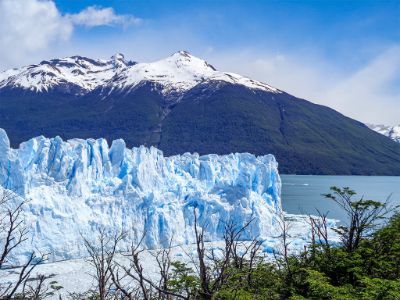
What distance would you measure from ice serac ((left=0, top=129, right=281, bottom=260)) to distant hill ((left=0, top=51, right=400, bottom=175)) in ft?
244

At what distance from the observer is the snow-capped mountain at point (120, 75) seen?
484 feet

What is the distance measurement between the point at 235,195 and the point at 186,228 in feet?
13.5

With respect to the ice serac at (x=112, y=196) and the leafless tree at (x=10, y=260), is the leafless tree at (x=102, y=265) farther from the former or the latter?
the ice serac at (x=112, y=196)

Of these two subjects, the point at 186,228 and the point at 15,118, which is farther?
the point at 15,118

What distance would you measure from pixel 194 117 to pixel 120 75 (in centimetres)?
4838

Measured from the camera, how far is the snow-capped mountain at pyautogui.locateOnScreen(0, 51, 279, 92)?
147375mm

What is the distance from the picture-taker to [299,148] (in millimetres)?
104938

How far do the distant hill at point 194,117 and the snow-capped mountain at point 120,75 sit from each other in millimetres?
389

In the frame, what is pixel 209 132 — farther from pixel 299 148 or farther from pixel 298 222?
pixel 298 222

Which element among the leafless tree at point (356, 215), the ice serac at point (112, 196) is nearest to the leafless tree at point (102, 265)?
the ice serac at point (112, 196)

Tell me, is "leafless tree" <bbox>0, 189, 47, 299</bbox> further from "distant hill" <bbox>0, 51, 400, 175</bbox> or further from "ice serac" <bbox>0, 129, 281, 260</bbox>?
"distant hill" <bbox>0, 51, 400, 175</bbox>

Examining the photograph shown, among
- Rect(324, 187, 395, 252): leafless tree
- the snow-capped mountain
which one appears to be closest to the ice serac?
Rect(324, 187, 395, 252): leafless tree

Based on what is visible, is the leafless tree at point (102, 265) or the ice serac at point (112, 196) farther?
the ice serac at point (112, 196)

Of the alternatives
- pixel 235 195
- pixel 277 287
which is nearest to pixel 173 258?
pixel 235 195
